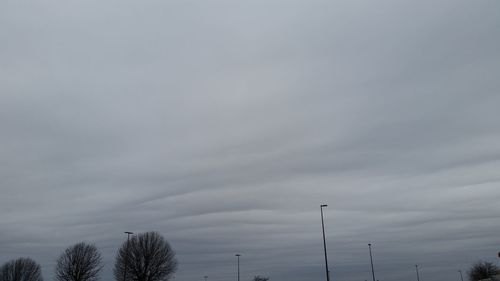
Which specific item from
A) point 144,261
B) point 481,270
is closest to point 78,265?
point 144,261

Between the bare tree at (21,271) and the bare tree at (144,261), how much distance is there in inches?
851

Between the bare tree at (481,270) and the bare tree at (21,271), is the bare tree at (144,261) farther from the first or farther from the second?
the bare tree at (481,270)

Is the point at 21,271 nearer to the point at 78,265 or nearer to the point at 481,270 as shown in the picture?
the point at 78,265

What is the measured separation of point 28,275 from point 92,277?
58.5ft

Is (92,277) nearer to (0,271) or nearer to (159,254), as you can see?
(159,254)

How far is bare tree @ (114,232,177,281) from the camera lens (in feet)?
279

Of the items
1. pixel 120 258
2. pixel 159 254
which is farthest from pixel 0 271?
pixel 159 254

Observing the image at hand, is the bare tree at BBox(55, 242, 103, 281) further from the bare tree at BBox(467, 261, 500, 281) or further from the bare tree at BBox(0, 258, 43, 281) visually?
the bare tree at BBox(467, 261, 500, 281)

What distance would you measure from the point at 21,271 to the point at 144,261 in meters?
29.4

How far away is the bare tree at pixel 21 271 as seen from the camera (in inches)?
3703

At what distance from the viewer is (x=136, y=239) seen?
295 feet

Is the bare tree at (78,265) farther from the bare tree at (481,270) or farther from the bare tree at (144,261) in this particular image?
the bare tree at (481,270)

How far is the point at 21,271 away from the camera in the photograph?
95.4 meters

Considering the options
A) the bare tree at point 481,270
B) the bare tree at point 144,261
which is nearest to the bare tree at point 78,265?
the bare tree at point 144,261
